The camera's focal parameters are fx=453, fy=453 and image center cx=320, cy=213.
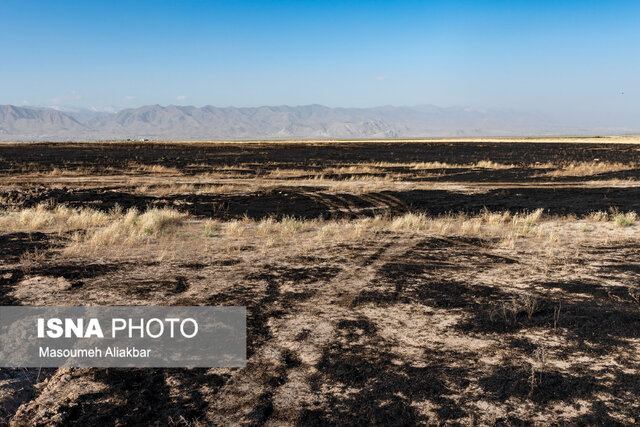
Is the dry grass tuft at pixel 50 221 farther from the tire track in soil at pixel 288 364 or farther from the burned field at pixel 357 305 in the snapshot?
the tire track in soil at pixel 288 364

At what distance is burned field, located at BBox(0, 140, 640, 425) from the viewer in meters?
4.11

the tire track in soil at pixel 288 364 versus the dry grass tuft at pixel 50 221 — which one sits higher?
the dry grass tuft at pixel 50 221

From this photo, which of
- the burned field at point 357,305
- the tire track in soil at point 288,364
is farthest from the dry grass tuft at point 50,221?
the tire track in soil at point 288,364

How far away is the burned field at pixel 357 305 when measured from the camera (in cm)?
411

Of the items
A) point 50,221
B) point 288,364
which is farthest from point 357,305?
point 50,221

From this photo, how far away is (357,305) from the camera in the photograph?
21.4 feet

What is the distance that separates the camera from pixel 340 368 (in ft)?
15.6

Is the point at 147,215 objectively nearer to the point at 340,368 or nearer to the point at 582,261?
the point at 340,368

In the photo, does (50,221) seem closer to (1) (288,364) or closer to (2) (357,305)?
(2) (357,305)

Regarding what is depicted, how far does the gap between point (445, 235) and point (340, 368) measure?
24.9ft

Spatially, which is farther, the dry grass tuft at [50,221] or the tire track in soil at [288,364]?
the dry grass tuft at [50,221]

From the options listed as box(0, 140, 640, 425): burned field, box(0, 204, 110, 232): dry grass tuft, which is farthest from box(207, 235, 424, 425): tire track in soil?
box(0, 204, 110, 232): dry grass tuft

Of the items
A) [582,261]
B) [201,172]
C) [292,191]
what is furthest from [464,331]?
[201,172]

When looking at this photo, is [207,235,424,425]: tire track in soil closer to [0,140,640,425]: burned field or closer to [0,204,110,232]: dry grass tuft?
[0,140,640,425]: burned field
